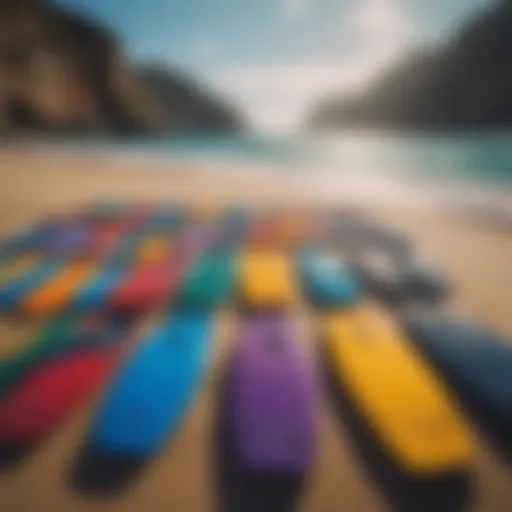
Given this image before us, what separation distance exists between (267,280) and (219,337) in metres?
0.55

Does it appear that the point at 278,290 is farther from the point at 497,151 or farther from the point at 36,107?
the point at 36,107

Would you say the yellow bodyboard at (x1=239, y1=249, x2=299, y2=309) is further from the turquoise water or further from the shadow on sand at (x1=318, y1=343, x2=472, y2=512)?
the turquoise water

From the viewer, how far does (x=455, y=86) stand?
603 centimetres

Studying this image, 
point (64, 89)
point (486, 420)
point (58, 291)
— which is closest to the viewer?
point (486, 420)

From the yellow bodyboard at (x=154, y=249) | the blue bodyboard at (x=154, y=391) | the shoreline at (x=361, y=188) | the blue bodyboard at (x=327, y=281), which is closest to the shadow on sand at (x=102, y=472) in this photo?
the blue bodyboard at (x=154, y=391)

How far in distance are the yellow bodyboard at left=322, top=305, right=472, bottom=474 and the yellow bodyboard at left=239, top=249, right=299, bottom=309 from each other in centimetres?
27

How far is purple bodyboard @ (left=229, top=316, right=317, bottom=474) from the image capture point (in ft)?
3.88

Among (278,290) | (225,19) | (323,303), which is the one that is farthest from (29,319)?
(225,19)

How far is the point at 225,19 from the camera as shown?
2916mm

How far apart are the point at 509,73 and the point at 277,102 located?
3187 mm

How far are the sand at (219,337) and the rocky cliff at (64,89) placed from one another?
3660 mm

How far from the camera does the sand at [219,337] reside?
1129 millimetres

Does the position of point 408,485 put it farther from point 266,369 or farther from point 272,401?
point 266,369

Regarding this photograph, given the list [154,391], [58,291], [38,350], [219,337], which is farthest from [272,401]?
[58,291]
